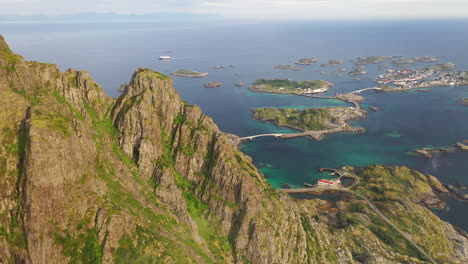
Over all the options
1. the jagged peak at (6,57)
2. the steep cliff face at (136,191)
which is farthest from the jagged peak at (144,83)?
the jagged peak at (6,57)

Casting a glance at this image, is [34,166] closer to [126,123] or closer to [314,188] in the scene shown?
[126,123]

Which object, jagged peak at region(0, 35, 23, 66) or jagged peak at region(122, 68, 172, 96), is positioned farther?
jagged peak at region(122, 68, 172, 96)

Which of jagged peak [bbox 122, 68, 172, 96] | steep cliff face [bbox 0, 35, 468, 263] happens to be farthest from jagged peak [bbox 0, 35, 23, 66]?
jagged peak [bbox 122, 68, 172, 96]

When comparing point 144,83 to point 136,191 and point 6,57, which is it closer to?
point 136,191

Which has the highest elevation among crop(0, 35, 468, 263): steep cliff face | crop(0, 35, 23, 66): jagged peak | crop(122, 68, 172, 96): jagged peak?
crop(0, 35, 23, 66): jagged peak

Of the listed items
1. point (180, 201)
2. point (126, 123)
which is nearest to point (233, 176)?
point (180, 201)

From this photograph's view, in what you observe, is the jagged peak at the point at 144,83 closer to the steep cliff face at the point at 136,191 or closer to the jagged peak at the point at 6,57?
the steep cliff face at the point at 136,191

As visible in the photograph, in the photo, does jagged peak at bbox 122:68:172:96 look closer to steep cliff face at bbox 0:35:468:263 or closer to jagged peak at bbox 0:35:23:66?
steep cliff face at bbox 0:35:468:263

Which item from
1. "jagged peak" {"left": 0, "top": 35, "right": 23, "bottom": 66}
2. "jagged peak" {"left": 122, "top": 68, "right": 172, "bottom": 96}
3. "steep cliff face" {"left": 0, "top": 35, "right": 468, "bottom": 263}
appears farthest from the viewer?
"jagged peak" {"left": 122, "top": 68, "right": 172, "bottom": 96}
